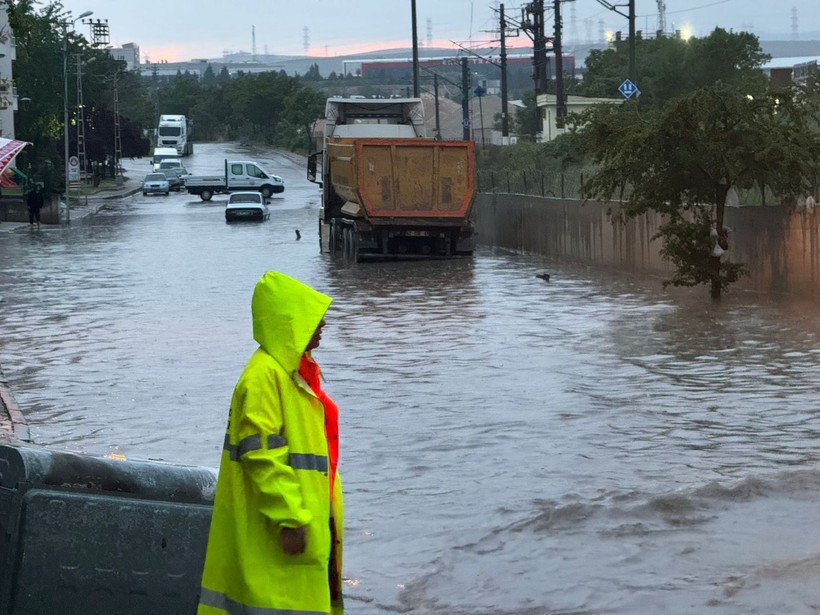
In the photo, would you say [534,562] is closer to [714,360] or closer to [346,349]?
[714,360]

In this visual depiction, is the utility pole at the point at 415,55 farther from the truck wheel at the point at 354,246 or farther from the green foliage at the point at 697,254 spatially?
the green foliage at the point at 697,254

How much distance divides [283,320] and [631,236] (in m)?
25.4

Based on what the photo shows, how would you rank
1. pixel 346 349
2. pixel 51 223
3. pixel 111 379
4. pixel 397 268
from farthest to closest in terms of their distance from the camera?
pixel 51 223 → pixel 397 268 → pixel 346 349 → pixel 111 379

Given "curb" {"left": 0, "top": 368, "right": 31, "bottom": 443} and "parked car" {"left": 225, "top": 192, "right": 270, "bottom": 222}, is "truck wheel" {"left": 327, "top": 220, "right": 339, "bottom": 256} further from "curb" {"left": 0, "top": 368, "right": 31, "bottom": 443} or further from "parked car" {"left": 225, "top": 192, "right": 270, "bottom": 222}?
"curb" {"left": 0, "top": 368, "right": 31, "bottom": 443}

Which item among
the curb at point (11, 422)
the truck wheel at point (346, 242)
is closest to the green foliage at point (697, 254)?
the curb at point (11, 422)

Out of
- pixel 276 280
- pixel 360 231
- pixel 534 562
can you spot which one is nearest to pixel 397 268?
pixel 360 231

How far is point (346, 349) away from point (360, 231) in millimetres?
15484

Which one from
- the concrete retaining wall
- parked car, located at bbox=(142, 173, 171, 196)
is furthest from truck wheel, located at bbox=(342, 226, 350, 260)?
parked car, located at bbox=(142, 173, 171, 196)

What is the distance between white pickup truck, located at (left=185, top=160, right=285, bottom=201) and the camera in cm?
7944

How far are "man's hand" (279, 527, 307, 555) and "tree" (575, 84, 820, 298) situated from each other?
1698 cm

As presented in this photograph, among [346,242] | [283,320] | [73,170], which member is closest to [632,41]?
[346,242]

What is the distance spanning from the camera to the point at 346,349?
18203mm

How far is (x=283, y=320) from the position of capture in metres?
4.99

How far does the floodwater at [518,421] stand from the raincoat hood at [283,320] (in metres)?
2.75
